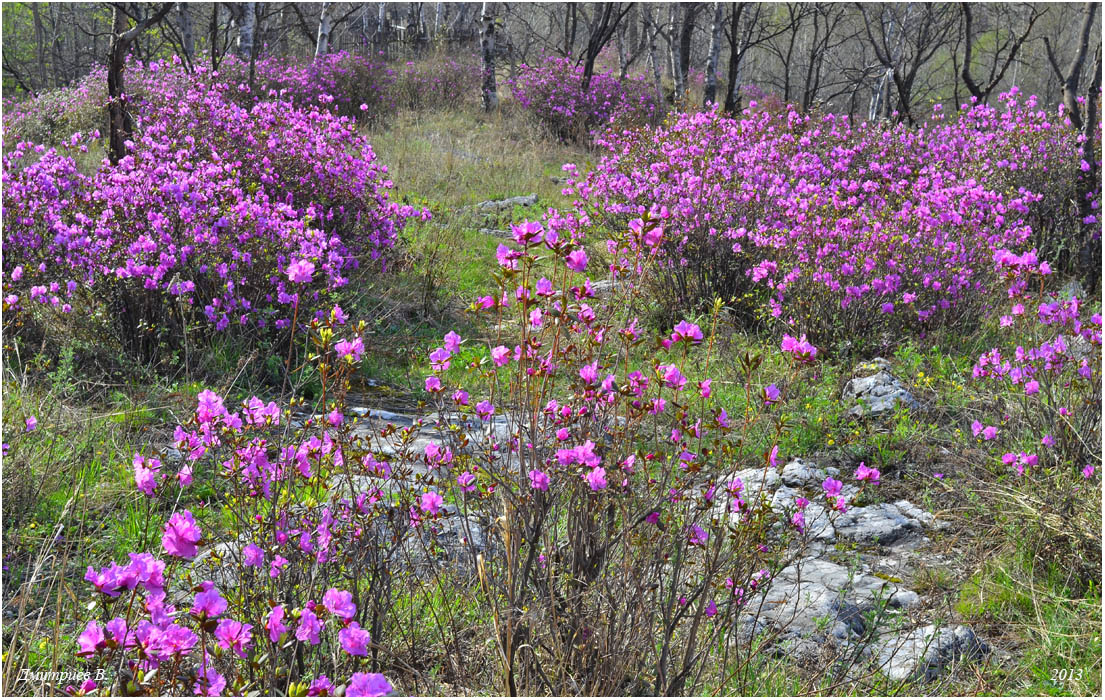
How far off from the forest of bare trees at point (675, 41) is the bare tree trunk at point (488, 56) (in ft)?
0.14

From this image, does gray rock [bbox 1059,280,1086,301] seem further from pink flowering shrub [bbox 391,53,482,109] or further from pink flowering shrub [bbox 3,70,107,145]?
pink flowering shrub [bbox 391,53,482,109]

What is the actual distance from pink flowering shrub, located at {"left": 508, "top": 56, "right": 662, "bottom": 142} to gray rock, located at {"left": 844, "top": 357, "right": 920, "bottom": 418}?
973 cm

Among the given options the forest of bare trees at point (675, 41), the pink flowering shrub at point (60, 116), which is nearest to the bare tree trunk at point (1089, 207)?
the forest of bare trees at point (675, 41)

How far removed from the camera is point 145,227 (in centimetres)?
428

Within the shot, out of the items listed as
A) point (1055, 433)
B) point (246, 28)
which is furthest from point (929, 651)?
point (246, 28)

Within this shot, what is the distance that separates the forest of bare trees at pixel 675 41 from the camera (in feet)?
43.8

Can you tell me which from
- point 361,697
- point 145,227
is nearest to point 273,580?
point 361,697

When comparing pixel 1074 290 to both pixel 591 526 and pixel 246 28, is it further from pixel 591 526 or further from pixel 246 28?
pixel 246 28

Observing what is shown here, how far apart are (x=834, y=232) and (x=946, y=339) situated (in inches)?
38.4

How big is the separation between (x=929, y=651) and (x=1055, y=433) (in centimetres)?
143

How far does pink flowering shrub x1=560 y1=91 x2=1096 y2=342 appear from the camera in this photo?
489 centimetres

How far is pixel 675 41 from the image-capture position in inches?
613

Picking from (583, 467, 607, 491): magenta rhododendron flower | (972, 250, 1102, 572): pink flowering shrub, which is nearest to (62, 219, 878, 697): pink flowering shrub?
(583, 467, 607, 491): magenta rhododendron flower

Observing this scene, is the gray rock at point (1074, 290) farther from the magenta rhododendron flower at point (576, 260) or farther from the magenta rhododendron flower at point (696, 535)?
the magenta rhododendron flower at point (576, 260)
